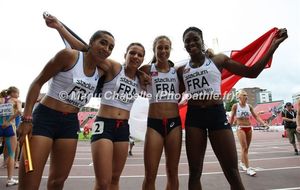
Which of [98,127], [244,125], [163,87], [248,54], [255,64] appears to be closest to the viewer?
[98,127]

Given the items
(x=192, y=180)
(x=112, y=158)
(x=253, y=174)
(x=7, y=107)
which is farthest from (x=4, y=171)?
(x=253, y=174)

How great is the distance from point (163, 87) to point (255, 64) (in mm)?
1416

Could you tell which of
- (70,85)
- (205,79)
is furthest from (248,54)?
(70,85)

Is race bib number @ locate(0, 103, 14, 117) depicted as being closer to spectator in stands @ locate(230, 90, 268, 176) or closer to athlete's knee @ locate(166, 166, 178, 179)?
athlete's knee @ locate(166, 166, 178, 179)

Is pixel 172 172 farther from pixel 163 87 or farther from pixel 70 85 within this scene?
pixel 70 85

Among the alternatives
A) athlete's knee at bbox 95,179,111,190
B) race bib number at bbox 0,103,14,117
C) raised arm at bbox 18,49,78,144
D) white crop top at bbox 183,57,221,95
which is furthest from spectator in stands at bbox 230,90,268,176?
race bib number at bbox 0,103,14,117

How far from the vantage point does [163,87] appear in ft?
13.4

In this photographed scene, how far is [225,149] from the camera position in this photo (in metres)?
3.70

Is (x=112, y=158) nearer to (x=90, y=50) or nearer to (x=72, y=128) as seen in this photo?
(x=72, y=128)

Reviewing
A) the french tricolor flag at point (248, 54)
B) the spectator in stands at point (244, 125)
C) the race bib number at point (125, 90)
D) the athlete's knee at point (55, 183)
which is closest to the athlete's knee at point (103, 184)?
the athlete's knee at point (55, 183)

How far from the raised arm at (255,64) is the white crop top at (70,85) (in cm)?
207

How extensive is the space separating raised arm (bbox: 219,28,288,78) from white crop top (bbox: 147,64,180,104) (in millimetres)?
741

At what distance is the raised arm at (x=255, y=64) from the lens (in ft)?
12.3

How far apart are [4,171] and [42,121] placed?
6329mm
